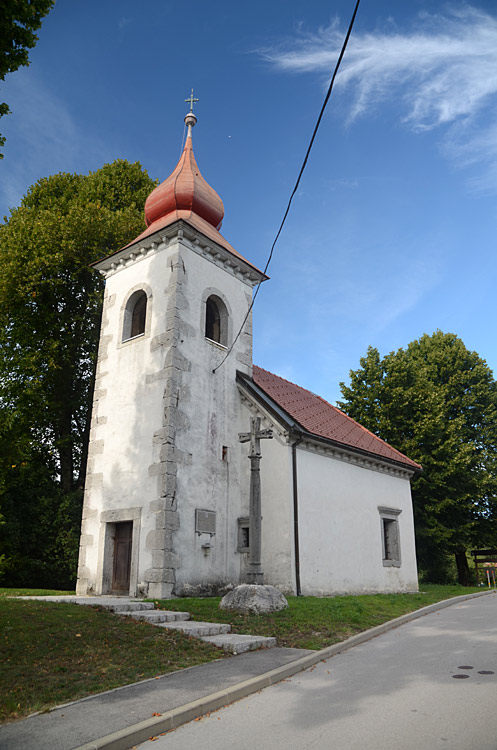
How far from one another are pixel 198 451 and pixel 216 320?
4748 millimetres

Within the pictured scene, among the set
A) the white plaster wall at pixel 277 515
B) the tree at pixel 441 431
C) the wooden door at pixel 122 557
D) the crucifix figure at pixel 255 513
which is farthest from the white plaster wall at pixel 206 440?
the tree at pixel 441 431

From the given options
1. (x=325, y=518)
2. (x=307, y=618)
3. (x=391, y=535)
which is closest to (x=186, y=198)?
(x=325, y=518)

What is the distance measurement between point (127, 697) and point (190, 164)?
1754 centimetres

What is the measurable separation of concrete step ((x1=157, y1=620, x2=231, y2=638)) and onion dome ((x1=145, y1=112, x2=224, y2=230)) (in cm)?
1322

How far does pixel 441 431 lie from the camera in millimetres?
26406

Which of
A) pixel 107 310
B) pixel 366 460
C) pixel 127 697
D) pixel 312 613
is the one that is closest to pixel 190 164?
pixel 107 310

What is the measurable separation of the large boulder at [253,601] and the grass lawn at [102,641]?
0.22m

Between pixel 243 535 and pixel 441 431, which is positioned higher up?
pixel 441 431

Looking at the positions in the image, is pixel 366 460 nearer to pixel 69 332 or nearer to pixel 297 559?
pixel 297 559

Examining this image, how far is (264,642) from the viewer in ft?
28.5

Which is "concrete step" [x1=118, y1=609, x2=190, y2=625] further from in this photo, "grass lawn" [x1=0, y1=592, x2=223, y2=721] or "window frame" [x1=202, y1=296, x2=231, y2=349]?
"window frame" [x1=202, y1=296, x2=231, y2=349]

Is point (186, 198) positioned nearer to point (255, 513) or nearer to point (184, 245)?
point (184, 245)

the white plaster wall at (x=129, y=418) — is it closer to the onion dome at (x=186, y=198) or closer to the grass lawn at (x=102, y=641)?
the onion dome at (x=186, y=198)

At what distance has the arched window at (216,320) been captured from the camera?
58.5ft
